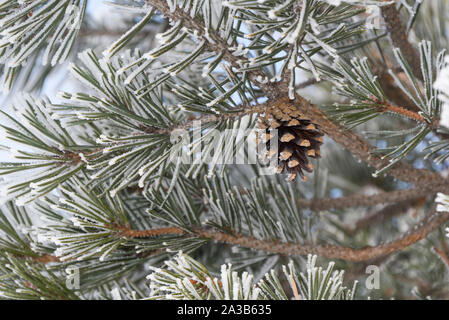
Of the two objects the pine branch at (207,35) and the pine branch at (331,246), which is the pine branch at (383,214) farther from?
the pine branch at (207,35)

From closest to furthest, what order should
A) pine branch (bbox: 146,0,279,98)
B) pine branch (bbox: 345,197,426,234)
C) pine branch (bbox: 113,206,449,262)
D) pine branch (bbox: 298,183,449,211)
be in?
pine branch (bbox: 146,0,279,98) → pine branch (bbox: 113,206,449,262) → pine branch (bbox: 298,183,449,211) → pine branch (bbox: 345,197,426,234)

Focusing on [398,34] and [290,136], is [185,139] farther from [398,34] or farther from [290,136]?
[398,34]

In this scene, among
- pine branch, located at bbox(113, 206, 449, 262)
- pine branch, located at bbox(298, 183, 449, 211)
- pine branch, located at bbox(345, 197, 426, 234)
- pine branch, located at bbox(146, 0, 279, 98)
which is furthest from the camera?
pine branch, located at bbox(345, 197, 426, 234)

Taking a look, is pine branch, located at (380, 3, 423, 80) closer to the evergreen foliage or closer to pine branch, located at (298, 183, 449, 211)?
the evergreen foliage

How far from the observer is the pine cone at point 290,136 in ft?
1.53

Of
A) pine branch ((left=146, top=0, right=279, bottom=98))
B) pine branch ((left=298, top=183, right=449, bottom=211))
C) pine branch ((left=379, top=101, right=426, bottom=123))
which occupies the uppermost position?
pine branch ((left=146, top=0, right=279, bottom=98))

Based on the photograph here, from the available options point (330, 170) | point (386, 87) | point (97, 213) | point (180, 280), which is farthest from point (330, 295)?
point (330, 170)

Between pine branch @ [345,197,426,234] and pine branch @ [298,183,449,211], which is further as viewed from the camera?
pine branch @ [345,197,426,234]

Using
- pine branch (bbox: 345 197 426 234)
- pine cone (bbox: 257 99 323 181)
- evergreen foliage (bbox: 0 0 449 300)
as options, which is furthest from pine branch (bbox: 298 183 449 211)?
pine cone (bbox: 257 99 323 181)

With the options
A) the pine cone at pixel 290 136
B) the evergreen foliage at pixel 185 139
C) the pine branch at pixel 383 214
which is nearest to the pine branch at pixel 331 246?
the evergreen foliage at pixel 185 139

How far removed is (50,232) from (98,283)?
0.10 m

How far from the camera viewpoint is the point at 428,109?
500mm

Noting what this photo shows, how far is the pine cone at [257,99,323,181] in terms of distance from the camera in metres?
0.47

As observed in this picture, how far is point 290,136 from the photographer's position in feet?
1.53
